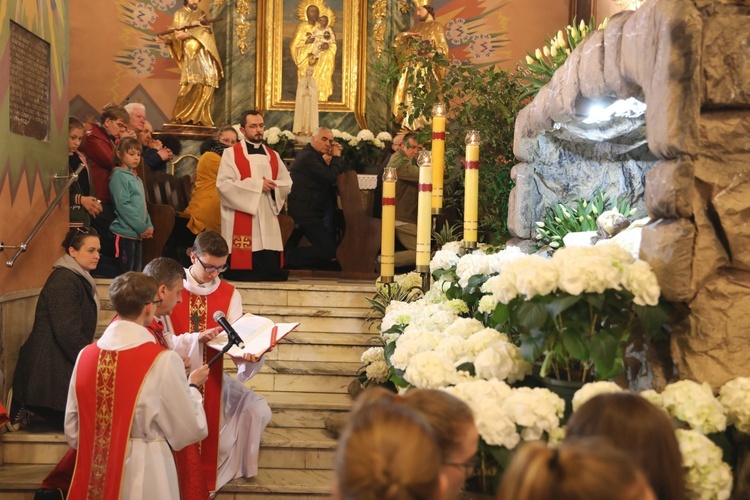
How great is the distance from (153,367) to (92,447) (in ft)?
1.48

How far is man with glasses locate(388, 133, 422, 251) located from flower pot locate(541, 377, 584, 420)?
515 centimetres

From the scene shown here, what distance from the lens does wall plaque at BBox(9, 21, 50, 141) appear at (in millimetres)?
5602

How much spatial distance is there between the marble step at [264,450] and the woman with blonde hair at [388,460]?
388cm

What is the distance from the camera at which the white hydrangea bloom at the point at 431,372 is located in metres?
2.64

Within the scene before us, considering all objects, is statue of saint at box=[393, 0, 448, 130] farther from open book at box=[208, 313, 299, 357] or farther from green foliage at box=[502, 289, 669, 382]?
green foliage at box=[502, 289, 669, 382]

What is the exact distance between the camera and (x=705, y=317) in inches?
96.3

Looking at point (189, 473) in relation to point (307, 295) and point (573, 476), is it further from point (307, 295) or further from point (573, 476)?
point (573, 476)

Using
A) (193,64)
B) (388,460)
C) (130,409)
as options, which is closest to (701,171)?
(388,460)

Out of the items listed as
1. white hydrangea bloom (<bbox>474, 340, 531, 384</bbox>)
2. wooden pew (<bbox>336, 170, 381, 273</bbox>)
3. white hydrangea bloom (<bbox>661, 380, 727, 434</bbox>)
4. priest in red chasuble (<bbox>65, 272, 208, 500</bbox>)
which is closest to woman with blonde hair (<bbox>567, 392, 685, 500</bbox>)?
white hydrangea bloom (<bbox>661, 380, 727, 434</bbox>)

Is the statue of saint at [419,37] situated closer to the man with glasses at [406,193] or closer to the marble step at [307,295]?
the man with glasses at [406,193]

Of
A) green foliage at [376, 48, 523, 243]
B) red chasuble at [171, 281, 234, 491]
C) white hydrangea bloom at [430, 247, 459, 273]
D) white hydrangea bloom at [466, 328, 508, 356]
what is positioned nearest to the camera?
white hydrangea bloom at [466, 328, 508, 356]

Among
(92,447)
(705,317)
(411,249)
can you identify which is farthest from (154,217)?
(705,317)

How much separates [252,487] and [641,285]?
10.4ft

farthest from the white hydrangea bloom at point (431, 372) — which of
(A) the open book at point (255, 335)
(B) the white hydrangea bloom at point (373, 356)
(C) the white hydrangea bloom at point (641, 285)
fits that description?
(B) the white hydrangea bloom at point (373, 356)
